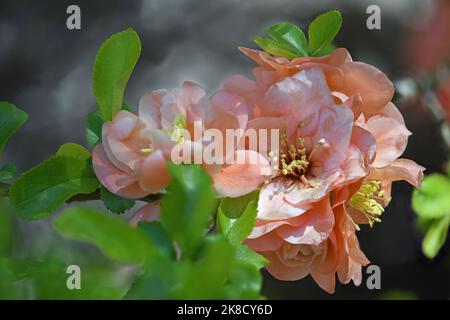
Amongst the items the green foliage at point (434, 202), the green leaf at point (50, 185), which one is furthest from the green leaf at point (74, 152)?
the green foliage at point (434, 202)

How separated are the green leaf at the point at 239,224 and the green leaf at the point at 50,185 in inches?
2.9

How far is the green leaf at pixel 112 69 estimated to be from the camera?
376 mm

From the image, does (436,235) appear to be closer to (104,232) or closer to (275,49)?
(275,49)

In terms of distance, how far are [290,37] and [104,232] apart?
0.78ft

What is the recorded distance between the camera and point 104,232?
0.22 meters

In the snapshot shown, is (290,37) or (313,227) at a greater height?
(290,37)

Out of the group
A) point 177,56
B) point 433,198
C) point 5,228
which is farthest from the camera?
point 177,56

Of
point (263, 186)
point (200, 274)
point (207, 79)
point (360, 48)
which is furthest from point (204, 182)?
point (360, 48)

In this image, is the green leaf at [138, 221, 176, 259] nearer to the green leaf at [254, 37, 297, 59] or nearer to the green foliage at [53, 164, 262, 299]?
the green foliage at [53, 164, 262, 299]

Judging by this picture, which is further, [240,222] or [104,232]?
[240,222]

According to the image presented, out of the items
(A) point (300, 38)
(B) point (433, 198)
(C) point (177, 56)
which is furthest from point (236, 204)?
(C) point (177, 56)

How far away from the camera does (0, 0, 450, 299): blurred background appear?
115 cm

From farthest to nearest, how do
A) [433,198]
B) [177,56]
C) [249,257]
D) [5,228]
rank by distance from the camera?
1. [177,56]
2. [433,198]
3. [249,257]
4. [5,228]

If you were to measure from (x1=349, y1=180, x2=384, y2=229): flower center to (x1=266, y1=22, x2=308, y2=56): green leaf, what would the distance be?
0.08m
